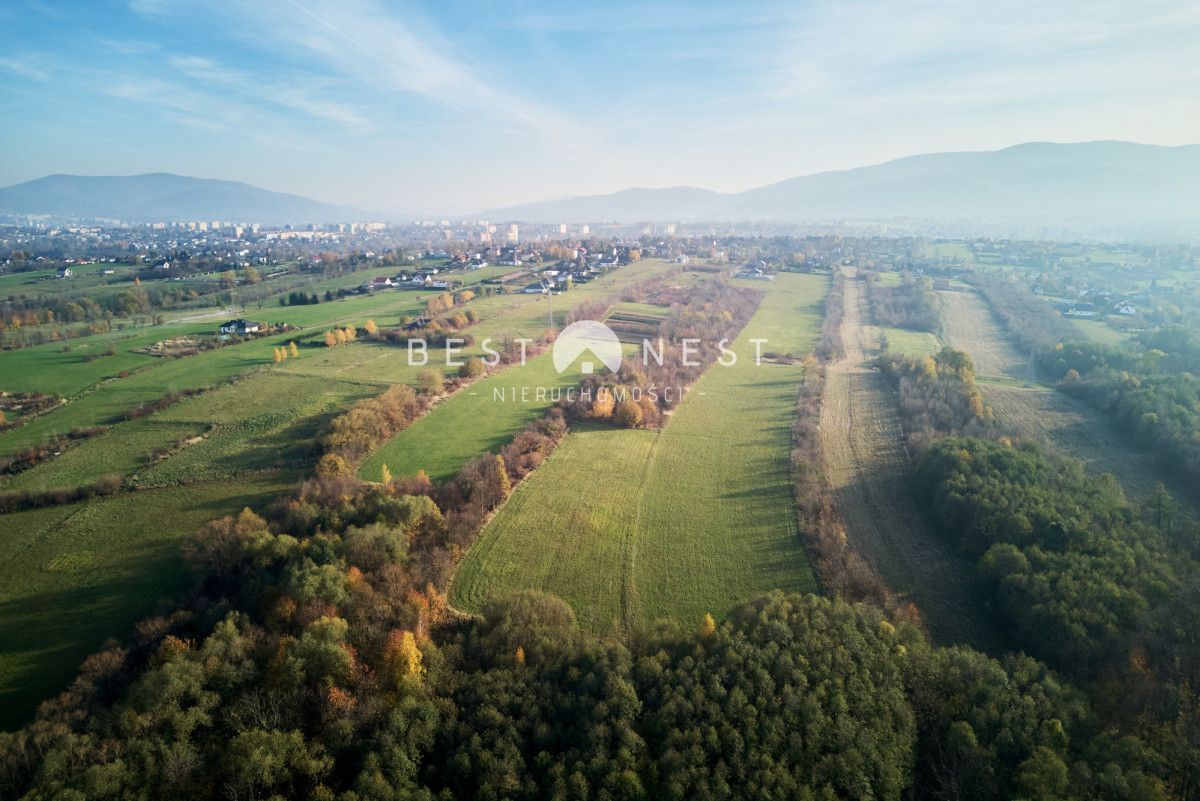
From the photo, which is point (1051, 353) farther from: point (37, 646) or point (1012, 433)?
point (37, 646)

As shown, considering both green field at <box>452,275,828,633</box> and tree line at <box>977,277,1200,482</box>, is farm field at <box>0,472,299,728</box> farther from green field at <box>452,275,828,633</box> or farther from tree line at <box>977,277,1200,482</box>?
tree line at <box>977,277,1200,482</box>

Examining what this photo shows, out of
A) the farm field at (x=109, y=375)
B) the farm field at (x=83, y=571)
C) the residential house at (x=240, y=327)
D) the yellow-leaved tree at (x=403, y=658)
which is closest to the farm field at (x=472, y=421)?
the farm field at (x=83, y=571)

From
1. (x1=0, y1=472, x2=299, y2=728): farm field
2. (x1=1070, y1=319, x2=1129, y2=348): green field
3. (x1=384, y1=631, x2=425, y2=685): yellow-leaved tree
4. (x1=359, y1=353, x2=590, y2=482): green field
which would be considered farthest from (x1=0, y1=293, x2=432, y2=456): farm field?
(x1=1070, y1=319, x2=1129, y2=348): green field

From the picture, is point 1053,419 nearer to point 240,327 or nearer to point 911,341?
point 911,341

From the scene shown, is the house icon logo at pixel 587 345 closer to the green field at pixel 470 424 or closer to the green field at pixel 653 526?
the green field at pixel 470 424

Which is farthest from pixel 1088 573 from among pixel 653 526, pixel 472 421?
pixel 472 421

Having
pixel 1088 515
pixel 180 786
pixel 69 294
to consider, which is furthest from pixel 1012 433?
pixel 69 294
